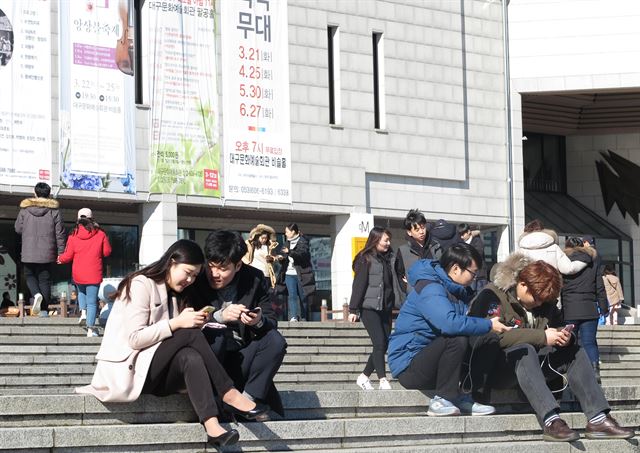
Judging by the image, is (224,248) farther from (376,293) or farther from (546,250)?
(546,250)

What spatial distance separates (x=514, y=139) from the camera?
115 feet

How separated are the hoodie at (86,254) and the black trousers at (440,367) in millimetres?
7842

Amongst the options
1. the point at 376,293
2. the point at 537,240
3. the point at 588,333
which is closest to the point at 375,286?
the point at 376,293

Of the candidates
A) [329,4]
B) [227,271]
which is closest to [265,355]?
[227,271]

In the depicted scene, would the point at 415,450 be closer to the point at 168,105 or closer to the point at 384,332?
the point at 384,332

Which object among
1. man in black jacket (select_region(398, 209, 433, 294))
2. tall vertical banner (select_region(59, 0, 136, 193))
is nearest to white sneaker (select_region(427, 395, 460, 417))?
man in black jacket (select_region(398, 209, 433, 294))

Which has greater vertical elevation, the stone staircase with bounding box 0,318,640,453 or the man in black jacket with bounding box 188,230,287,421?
the man in black jacket with bounding box 188,230,287,421

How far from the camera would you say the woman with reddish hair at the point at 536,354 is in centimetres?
1048

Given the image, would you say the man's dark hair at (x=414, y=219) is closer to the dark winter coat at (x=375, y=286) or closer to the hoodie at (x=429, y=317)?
the dark winter coat at (x=375, y=286)

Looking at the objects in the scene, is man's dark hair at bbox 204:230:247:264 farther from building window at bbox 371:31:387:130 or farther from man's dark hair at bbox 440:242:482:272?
building window at bbox 371:31:387:130

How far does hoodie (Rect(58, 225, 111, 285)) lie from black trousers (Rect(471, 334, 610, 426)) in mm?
8002

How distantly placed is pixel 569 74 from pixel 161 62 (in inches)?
451

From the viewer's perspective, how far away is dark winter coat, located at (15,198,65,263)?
18438mm

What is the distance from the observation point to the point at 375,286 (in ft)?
49.2
